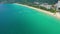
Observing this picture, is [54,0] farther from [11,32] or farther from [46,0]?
[11,32]

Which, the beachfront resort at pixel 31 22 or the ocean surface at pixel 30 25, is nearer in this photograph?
the ocean surface at pixel 30 25

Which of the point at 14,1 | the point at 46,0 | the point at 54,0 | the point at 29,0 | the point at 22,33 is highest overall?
the point at 14,1

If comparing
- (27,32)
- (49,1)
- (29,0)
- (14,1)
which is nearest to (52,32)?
(27,32)

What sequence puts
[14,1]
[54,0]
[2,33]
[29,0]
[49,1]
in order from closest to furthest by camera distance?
[2,33] < [54,0] < [49,1] < [29,0] < [14,1]

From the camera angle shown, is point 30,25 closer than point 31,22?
Yes

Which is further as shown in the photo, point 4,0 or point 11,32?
point 4,0

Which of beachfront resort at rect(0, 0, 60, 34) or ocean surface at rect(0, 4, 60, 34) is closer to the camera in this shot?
ocean surface at rect(0, 4, 60, 34)

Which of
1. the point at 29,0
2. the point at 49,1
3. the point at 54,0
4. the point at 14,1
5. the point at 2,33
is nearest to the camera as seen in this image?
the point at 2,33

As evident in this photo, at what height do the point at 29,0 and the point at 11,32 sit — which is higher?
the point at 29,0

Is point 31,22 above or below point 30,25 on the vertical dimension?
above
